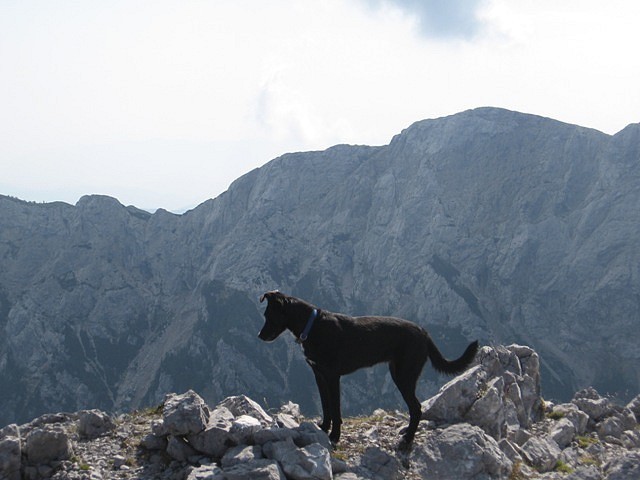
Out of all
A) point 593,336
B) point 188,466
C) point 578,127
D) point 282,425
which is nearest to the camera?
point 188,466

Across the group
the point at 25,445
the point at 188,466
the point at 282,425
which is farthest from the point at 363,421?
the point at 25,445

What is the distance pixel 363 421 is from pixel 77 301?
589ft

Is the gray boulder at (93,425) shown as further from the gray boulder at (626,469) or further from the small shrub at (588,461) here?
the small shrub at (588,461)

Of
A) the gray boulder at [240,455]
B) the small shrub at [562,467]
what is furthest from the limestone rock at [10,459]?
the small shrub at [562,467]

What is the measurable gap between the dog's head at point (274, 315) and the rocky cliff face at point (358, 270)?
404 feet

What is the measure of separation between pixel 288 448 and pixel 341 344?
102 inches

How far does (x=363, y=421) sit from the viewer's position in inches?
572

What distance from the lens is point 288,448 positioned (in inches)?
372

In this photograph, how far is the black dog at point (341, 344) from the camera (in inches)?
443

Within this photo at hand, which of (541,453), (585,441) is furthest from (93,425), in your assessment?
(585,441)

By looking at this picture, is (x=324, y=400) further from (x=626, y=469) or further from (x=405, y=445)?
(x=626, y=469)

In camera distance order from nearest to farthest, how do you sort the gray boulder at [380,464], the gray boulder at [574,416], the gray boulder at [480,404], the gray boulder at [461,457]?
1. the gray boulder at [380,464]
2. the gray boulder at [461,457]
3. the gray boulder at [480,404]
4. the gray boulder at [574,416]

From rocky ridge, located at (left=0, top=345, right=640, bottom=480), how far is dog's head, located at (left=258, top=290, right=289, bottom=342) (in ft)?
5.63

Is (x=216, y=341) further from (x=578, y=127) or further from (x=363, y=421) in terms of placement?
(x=363, y=421)
